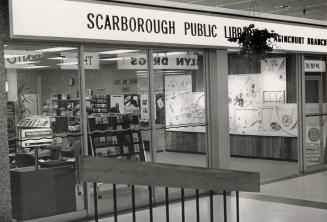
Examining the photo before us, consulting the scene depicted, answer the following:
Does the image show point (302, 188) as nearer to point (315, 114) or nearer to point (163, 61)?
point (315, 114)

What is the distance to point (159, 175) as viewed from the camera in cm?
273

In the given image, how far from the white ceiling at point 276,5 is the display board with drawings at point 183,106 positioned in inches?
48.1

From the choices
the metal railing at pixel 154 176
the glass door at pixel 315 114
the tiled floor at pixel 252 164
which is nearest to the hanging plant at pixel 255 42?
the tiled floor at pixel 252 164

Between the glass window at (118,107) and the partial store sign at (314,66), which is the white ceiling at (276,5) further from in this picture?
the glass window at (118,107)

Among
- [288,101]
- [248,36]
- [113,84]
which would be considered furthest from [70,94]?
[288,101]

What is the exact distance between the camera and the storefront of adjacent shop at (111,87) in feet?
20.0

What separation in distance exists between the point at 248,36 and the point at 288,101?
4.77 meters

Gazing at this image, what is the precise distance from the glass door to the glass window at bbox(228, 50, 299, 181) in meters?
0.37

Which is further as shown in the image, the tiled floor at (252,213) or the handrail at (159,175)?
the tiled floor at (252,213)

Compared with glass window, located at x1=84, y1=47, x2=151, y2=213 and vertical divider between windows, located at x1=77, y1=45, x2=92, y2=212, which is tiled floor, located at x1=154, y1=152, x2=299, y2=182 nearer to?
glass window, located at x1=84, y1=47, x2=151, y2=213

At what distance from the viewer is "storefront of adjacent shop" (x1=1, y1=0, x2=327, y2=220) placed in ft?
20.0

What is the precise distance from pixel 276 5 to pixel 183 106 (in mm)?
2200

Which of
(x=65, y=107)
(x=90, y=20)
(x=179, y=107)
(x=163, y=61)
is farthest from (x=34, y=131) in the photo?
(x=179, y=107)

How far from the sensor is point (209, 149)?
818 centimetres
